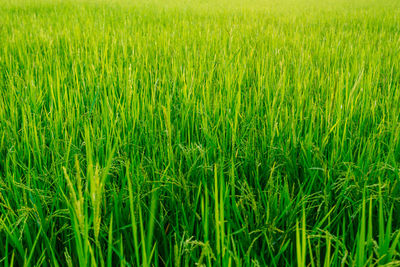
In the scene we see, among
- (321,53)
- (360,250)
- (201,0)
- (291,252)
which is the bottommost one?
(291,252)

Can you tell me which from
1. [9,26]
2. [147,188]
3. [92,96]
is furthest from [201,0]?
[147,188]

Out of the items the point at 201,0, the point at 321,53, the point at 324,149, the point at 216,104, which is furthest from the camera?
the point at 201,0

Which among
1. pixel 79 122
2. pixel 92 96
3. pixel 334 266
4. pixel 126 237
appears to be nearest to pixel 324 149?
pixel 334 266

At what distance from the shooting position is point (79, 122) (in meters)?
1.12

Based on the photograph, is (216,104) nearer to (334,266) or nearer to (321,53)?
(334,266)

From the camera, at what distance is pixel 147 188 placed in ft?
2.61

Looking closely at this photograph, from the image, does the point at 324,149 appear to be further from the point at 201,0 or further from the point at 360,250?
the point at 201,0

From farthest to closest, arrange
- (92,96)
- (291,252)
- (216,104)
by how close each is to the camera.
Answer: (92,96) < (216,104) < (291,252)

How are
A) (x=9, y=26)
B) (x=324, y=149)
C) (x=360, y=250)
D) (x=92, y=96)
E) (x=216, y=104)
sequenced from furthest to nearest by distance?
1. (x=9, y=26)
2. (x=92, y=96)
3. (x=216, y=104)
4. (x=324, y=149)
5. (x=360, y=250)

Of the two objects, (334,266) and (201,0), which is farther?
(201,0)

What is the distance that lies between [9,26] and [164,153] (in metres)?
3.39

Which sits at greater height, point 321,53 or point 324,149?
point 321,53

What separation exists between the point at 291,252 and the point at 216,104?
0.67m

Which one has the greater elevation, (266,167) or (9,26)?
(9,26)
